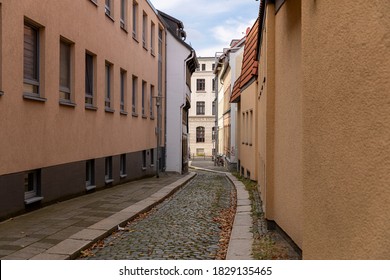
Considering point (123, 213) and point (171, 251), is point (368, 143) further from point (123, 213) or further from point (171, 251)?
point (123, 213)

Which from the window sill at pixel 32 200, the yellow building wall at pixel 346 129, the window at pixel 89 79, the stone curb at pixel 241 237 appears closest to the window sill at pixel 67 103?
the window at pixel 89 79

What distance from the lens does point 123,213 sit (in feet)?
33.1

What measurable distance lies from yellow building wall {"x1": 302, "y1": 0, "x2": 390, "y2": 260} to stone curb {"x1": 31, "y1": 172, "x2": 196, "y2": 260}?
3.24 m

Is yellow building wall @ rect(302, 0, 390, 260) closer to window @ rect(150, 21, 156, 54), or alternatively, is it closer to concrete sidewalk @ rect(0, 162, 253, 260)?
concrete sidewalk @ rect(0, 162, 253, 260)

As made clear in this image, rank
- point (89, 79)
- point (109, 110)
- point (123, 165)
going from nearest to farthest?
point (89, 79) → point (109, 110) → point (123, 165)

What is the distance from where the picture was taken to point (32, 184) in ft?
32.7

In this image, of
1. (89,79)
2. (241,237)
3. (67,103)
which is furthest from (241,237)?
(89,79)

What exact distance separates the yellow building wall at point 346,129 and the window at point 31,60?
6.64 m

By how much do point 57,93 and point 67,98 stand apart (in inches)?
42.2

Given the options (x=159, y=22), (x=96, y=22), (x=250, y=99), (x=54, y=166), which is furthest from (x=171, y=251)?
(x=159, y=22)

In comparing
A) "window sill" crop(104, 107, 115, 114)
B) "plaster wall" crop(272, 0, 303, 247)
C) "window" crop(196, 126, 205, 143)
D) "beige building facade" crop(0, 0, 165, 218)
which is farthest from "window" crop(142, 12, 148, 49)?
"window" crop(196, 126, 205, 143)

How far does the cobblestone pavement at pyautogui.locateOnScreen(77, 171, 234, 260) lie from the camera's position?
6.62 m

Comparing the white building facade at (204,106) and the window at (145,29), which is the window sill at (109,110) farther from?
the white building facade at (204,106)

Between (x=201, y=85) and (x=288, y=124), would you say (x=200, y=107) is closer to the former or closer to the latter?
(x=201, y=85)
